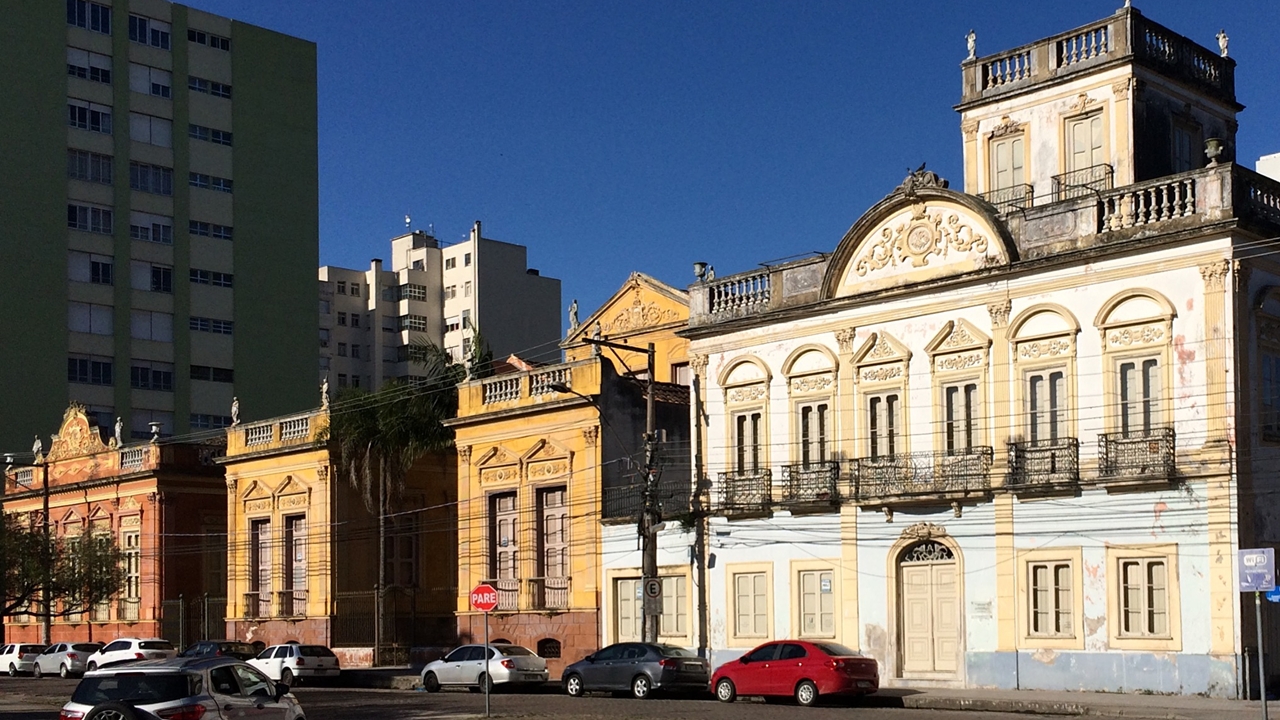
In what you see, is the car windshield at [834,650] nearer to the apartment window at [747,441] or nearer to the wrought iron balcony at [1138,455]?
the wrought iron balcony at [1138,455]

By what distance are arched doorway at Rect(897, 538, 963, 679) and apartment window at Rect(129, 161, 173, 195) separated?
53.1 metres

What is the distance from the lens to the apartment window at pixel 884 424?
3519 centimetres

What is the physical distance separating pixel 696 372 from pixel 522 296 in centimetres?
6906

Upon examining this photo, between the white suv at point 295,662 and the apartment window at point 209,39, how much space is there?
44.9 metres

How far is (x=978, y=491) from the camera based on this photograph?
33.2 meters

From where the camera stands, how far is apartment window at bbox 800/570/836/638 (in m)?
36.2

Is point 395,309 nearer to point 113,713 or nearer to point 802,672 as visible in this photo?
point 802,672

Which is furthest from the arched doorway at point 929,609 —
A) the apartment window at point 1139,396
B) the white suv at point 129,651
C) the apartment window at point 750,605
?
the white suv at point 129,651

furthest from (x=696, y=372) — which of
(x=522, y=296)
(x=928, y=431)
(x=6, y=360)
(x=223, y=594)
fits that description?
(x=522, y=296)

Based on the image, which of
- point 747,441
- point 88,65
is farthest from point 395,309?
point 747,441

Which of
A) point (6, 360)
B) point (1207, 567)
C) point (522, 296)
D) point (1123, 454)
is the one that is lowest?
point (1207, 567)

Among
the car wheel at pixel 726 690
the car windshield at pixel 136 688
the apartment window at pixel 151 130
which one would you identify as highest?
the apartment window at pixel 151 130

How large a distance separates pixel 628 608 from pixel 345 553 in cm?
1269

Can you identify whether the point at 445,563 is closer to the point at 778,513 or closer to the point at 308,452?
the point at 308,452
